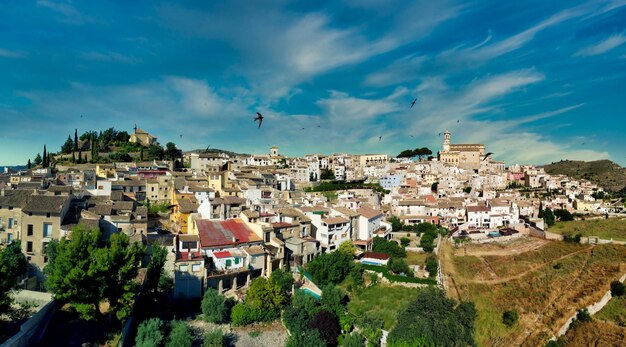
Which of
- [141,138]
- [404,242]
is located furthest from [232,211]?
[141,138]

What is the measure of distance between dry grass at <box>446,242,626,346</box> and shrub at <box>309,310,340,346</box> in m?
8.64

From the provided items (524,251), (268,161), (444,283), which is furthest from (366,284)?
(268,161)

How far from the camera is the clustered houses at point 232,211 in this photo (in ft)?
77.0

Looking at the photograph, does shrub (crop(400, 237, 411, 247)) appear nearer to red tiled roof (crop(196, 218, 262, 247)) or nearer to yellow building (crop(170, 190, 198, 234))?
red tiled roof (crop(196, 218, 262, 247))

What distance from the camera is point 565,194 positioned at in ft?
184

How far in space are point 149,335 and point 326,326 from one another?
863cm

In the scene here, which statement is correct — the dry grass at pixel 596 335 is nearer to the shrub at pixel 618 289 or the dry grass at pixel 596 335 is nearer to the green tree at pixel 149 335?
the shrub at pixel 618 289

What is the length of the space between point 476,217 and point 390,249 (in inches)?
657

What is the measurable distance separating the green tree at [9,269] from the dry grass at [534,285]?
23417 mm

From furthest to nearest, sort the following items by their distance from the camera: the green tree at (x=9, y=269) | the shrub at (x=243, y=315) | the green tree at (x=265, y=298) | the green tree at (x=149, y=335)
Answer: the green tree at (x=265, y=298)
the shrub at (x=243, y=315)
the green tree at (x=149, y=335)
the green tree at (x=9, y=269)

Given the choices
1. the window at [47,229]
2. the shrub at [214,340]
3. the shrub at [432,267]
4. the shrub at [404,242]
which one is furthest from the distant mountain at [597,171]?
the window at [47,229]

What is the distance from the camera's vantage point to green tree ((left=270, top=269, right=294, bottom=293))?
23.6m

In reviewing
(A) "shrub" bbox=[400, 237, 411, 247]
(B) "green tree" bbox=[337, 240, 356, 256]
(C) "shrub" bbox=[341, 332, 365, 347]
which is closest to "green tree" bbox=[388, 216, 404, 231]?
(A) "shrub" bbox=[400, 237, 411, 247]

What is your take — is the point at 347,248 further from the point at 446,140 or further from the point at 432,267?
the point at 446,140
